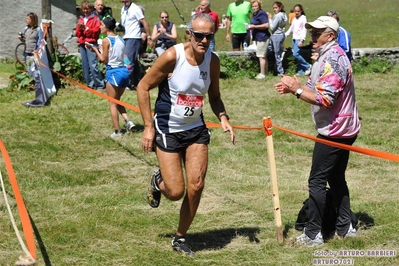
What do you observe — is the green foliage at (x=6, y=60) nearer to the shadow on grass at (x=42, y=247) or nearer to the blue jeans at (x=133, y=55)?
the blue jeans at (x=133, y=55)

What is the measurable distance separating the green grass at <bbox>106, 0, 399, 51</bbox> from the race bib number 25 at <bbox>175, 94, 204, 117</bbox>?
46.9 feet

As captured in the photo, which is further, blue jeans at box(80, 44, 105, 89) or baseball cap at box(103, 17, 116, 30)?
blue jeans at box(80, 44, 105, 89)

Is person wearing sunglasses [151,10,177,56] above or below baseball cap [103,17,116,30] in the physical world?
below

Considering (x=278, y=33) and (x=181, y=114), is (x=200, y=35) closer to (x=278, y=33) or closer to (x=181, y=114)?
(x=181, y=114)

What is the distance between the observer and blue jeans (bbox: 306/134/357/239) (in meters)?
Result: 5.80

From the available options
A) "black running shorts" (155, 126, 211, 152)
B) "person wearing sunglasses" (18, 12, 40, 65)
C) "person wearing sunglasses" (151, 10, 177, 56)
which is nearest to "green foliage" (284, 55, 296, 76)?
"person wearing sunglasses" (151, 10, 177, 56)

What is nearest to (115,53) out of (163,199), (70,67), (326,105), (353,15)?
(163,199)

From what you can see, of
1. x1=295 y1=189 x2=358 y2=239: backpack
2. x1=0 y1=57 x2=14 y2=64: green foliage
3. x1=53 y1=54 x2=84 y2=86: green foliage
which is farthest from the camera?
x1=0 y1=57 x2=14 y2=64: green foliage

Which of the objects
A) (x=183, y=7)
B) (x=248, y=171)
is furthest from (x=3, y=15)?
(x=183, y=7)

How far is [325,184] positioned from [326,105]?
0.78m

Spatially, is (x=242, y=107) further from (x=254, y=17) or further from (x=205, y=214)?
(x=205, y=214)

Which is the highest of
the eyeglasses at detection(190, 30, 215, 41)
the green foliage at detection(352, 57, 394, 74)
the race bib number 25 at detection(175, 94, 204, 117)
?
the eyeglasses at detection(190, 30, 215, 41)

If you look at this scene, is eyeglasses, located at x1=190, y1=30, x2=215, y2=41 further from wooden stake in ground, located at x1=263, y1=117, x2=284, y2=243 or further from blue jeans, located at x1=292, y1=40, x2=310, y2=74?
blue jeans, located at x1=292, y1=40, x2=310, y2=74

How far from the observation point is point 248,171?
8711 mm
